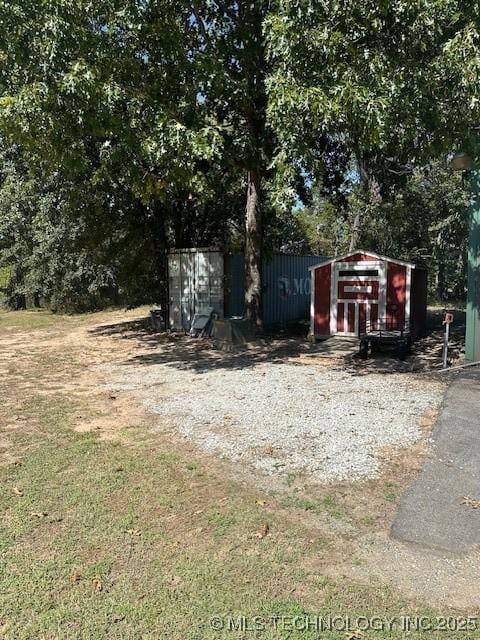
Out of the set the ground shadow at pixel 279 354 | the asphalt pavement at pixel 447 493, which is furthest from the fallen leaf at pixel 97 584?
the ground shadow at pixel 279 354

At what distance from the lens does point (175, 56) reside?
848cm

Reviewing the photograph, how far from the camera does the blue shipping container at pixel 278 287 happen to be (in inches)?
539

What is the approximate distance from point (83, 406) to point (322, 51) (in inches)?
217

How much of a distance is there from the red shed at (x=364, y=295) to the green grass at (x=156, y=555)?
8518 mm

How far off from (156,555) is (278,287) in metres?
13.7

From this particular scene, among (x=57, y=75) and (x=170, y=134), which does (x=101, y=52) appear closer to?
(x=57, y=75)

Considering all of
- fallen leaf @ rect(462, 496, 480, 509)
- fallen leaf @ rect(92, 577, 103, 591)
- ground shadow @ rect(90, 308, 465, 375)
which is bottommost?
fallen leaf @ rect(462, 496, 480, 509)

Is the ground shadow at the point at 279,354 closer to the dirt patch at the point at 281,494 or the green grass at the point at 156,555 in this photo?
the dirt patch at the point at 281,494

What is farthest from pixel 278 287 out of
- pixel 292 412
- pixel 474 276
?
pixel 292 412

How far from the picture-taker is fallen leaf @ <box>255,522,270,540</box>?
10.3ft

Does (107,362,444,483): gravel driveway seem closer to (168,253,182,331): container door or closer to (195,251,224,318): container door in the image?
(195,251,224,318): container door

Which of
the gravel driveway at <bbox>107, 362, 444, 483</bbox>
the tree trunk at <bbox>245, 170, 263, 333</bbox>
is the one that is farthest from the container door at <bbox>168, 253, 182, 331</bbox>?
the gravel driveway at <bbox>107, 362, 444, 483</bbox>

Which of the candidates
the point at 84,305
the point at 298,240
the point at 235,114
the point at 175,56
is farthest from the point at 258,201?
the point at 298,240

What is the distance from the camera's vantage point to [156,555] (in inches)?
114
